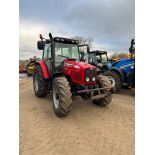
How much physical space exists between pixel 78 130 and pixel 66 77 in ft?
5.49

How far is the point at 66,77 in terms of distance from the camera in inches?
202

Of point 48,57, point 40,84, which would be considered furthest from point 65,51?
point 40,84

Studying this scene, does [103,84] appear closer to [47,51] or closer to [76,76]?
[76,76]

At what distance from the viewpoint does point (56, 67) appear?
5.23m

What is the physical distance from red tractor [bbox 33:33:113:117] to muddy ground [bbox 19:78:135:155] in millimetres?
363

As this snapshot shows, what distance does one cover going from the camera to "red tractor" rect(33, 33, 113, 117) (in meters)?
4.38

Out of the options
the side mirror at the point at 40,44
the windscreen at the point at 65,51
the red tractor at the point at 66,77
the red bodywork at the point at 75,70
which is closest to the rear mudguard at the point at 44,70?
the red tractor at the point at 66,77

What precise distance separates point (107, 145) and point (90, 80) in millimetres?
1783

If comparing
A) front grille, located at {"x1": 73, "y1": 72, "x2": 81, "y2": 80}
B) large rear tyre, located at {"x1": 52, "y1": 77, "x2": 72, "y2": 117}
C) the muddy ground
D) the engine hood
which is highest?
the engine hood

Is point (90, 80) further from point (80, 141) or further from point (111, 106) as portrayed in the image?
point (80, 141)

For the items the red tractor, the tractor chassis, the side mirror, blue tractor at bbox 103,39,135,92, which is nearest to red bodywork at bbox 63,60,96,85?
the red tractor

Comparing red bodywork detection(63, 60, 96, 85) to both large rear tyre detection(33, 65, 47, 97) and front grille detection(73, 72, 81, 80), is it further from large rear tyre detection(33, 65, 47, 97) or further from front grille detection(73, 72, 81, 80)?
large rear tyre detection(33, 65, 47, 97)

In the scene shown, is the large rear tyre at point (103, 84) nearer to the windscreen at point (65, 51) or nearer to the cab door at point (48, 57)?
the windscreen at point (65, 51)
